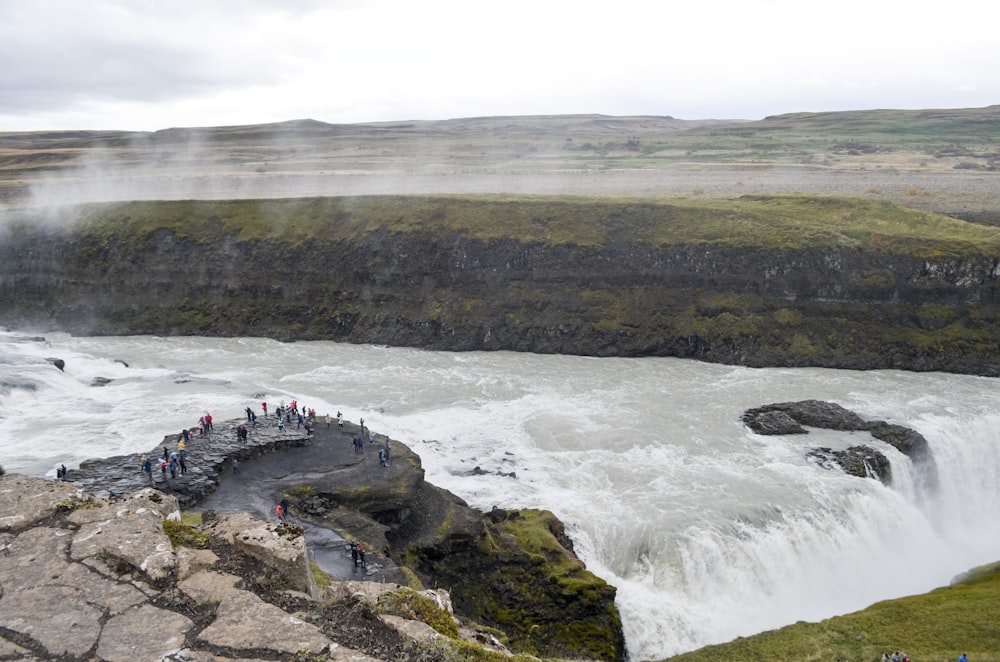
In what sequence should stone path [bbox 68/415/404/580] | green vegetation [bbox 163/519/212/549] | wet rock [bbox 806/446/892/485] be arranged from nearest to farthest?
green vegetation [bbox 163/519/212/549] → stone path [bbox 68/415/404/580] → wet rock [bbox 806/446/892/485]

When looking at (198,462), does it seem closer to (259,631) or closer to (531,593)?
(531,593)

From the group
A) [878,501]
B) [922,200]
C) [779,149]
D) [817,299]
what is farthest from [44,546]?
[779,149]

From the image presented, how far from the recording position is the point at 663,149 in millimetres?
174125

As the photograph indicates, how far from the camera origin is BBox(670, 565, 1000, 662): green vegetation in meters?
24.8

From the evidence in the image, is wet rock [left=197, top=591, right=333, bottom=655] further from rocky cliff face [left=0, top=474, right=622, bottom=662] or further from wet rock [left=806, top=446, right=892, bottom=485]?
wet rock [left=806, top=446, right=892, bottom=485]

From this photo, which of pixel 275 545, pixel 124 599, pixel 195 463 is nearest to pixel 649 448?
pixel 195 463

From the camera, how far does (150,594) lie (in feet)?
44.3

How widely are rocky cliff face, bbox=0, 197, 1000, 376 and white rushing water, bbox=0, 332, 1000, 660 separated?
325cm

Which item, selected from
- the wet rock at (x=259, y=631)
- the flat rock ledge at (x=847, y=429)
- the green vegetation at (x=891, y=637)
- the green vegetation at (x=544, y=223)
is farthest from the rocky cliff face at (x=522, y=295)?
the wet rock at (x=259, y=631)

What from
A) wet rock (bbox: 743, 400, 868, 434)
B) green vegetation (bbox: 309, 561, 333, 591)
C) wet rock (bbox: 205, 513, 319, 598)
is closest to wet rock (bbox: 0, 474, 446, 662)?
wet rock (bbox: 205, 513, 319, 598)

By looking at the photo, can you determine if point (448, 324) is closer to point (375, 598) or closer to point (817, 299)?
point (817, 299)

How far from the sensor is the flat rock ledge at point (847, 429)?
4006 centimetres

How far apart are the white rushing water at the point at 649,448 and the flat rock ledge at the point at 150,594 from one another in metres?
18.4

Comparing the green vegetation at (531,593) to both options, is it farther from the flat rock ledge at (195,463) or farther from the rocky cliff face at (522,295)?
the rocky cliff face at (522,295)
